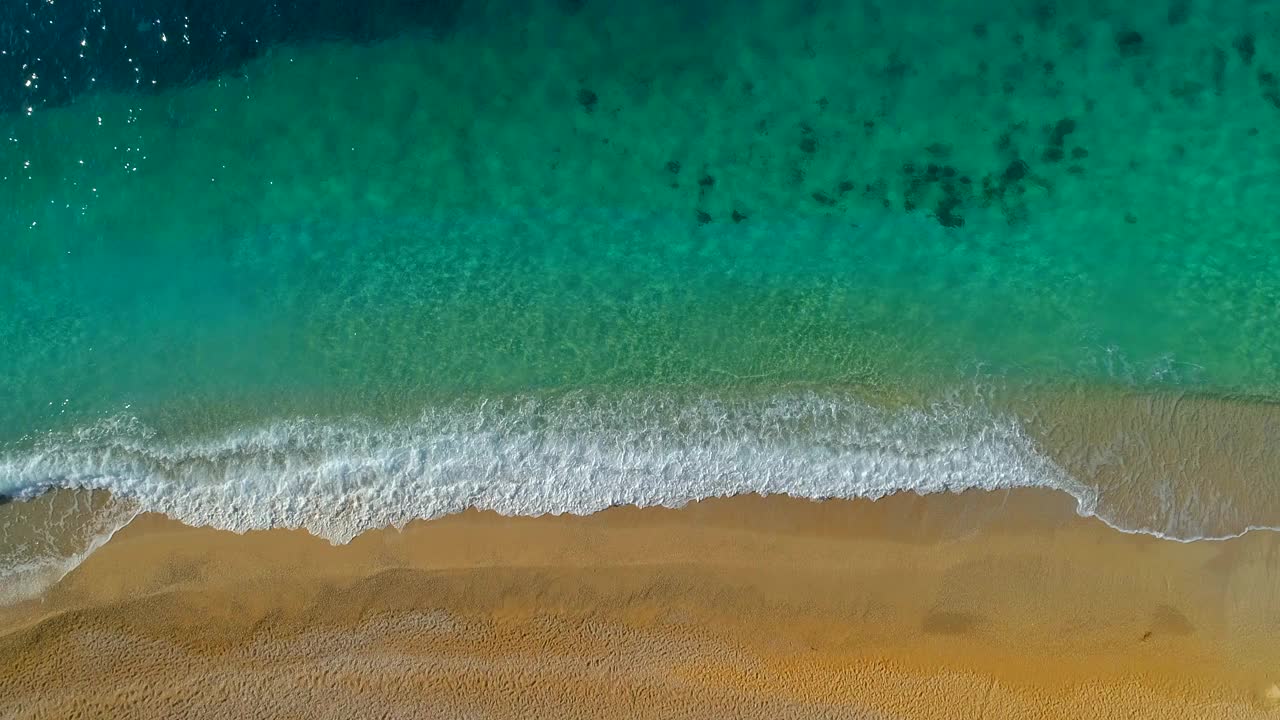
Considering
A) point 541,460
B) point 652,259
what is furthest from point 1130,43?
point 541,460

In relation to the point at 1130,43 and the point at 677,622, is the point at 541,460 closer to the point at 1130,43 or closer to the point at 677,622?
the point at 677,622

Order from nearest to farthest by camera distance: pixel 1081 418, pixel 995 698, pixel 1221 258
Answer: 1. pixel 995 698
2. pixel 1081 418
3. pixel 1221 258

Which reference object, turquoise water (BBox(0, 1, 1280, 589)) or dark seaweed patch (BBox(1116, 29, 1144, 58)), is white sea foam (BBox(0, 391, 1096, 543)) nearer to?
turquoise water (BBox(0, 1, 1280, 589))

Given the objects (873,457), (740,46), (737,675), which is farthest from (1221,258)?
(737,675)

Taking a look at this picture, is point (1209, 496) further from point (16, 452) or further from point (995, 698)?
point (16, 452)

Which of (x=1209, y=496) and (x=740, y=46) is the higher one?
(x=740, y=46)

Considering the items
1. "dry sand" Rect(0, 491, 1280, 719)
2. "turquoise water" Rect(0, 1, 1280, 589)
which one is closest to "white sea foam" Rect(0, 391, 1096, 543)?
"turquoise water" Rect(0, 1, 1280, 589)
